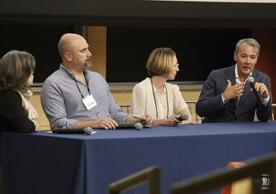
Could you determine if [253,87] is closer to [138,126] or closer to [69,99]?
[138,126]

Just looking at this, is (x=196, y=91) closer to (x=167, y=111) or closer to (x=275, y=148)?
(x=167, y=111)

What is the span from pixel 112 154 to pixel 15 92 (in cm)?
65

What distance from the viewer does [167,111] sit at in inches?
179

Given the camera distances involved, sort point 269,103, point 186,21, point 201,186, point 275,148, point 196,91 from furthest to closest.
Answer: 1. point 196,91
2. point 186,21
3. point 269,103
4. point 275,148
5. point 201,186

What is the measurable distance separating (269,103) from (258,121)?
15 centimetres

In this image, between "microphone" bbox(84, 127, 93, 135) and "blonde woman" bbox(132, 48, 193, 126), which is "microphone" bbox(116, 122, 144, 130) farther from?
"blonde woman" bbox(132, 48, 193, 126)

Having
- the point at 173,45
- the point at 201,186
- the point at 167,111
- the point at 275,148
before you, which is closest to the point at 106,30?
the point at 173,45

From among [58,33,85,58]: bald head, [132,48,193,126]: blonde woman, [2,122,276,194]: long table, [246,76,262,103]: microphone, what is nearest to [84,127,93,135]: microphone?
[2,122,276,194]: long table

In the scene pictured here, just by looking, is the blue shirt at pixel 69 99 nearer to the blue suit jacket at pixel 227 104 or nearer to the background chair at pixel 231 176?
the blue suit jacket at pixel 227 104

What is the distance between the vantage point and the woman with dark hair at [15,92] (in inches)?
137

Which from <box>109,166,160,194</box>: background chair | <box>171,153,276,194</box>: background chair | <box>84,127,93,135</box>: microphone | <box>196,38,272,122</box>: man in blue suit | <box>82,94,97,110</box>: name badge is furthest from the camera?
<box>196,38,272,122</box>: man in blue suit

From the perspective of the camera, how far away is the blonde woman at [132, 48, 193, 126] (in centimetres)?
447

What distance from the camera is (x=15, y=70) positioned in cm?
356

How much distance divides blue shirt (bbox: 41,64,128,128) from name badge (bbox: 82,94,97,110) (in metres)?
0.02
